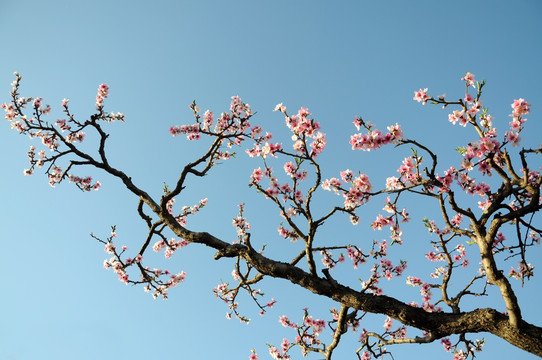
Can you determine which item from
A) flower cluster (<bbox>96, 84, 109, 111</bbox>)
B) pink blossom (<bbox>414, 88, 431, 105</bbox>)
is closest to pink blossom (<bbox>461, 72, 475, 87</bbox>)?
pink blossom (<bbox>414, 88, 431, 105</bbox>)

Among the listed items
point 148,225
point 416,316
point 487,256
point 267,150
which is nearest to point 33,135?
point 148,225

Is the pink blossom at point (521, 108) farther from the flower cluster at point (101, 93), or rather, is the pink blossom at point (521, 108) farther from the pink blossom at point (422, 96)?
the flower cluster at point (101, 93)

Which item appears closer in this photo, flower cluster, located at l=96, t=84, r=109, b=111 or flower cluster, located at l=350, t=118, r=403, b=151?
flower cluster, located at l=350, t=118, r=403, b=151

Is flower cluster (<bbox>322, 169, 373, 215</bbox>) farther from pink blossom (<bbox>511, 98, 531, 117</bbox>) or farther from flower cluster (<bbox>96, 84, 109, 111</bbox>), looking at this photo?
flower cluster (<bbox>96, 84, 109, 111</bbox>)

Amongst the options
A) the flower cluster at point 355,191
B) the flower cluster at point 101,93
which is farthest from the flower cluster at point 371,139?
the flower cluster at point 101,93

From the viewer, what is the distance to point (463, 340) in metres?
5.33

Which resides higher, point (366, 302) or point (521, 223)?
point (521, 223)

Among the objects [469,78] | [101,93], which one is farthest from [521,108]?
[101,93]

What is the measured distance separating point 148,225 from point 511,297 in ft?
22.2

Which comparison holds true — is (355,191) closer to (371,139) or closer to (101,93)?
(371,139)

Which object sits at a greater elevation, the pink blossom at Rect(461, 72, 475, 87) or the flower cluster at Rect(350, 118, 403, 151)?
the pink blossom at Rect(461, 72, 475, 87)

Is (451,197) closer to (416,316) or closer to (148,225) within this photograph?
(416,316)

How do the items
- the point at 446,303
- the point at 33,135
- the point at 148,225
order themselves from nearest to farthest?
the point at 446,303, the point at 148,225, the point at 33,135

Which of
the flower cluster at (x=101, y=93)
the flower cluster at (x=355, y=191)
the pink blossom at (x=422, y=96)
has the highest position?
the flower cluster at (x=101, y=93)
